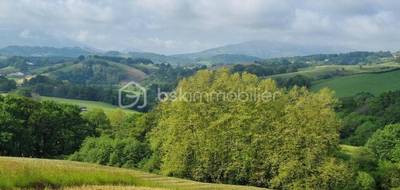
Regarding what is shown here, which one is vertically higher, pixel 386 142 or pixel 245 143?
pixel 245 143

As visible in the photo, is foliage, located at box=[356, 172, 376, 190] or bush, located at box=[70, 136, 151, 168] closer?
foliage, located at box=[356, 172, 376, 190]

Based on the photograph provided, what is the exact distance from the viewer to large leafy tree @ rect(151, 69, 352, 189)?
69562mm

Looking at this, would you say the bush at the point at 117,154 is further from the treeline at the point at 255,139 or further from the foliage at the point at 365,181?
the foliage at the point at 365,181

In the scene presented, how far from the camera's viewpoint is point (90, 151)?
85.6m

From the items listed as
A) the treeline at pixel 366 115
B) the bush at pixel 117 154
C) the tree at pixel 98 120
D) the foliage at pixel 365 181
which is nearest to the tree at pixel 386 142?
the foliage at pixel 365 181

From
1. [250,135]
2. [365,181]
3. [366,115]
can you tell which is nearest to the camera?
[250,135]

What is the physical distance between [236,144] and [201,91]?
31.9 feet

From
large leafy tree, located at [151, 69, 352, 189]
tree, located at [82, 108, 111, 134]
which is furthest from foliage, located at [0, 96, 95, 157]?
large leafy tree, located at [151, 69, 352, 189]

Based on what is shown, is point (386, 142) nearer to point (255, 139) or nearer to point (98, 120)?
point (255, 139)

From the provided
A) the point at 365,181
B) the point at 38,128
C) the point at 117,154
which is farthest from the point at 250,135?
the point at 38,128

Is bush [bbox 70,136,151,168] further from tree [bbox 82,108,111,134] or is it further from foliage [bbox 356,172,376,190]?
foliage [bbox 356,172,376,190]

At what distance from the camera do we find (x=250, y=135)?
7400 cm

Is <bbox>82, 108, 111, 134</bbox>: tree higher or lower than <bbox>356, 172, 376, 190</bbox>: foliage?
higher

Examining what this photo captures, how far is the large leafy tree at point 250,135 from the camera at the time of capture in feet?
228
